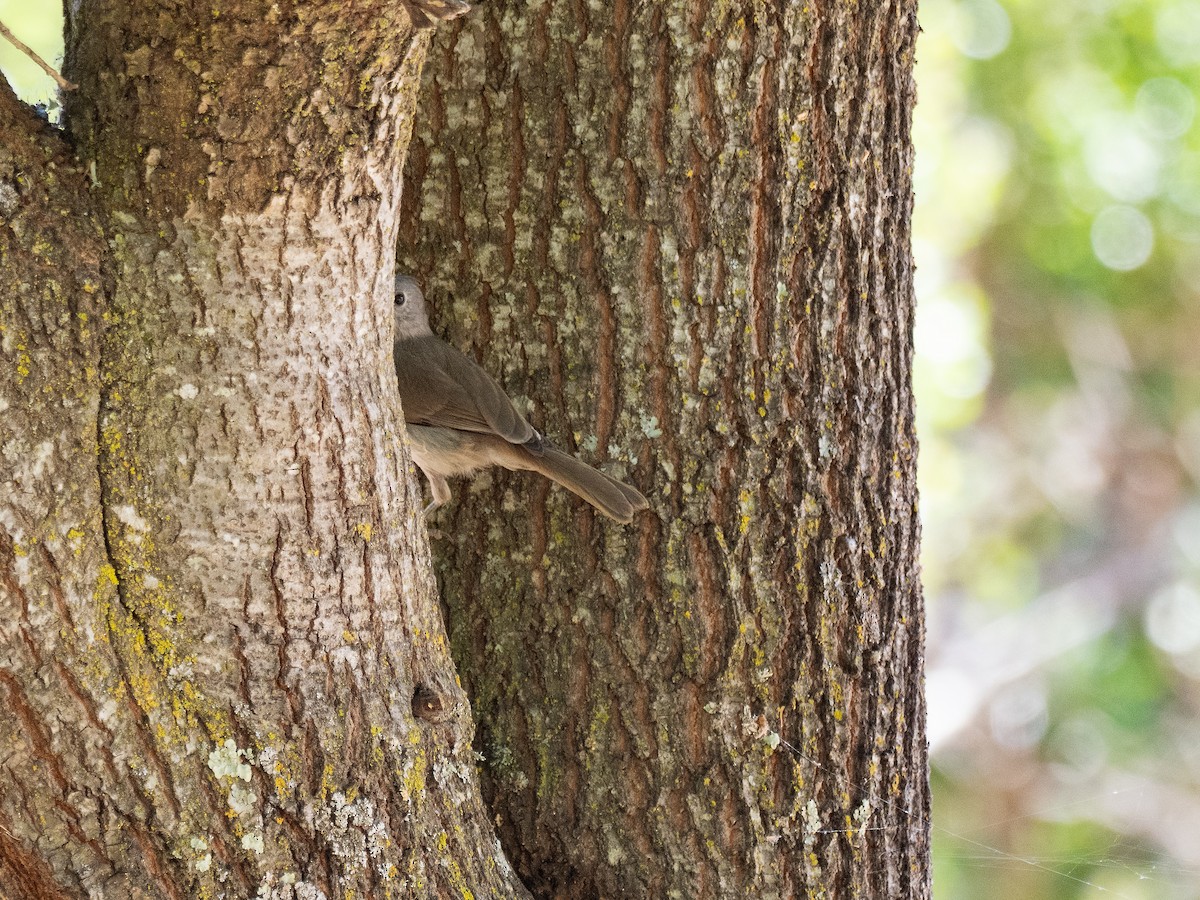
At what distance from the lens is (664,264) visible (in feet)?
8.07

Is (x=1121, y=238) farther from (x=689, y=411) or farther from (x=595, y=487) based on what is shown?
(x=595, y=487)

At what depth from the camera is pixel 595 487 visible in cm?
242

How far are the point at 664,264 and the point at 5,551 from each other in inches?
50.6

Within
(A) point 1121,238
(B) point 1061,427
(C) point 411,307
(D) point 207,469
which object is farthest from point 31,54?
(B) point 1061,427

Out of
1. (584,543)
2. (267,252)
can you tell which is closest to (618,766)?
(584,543)

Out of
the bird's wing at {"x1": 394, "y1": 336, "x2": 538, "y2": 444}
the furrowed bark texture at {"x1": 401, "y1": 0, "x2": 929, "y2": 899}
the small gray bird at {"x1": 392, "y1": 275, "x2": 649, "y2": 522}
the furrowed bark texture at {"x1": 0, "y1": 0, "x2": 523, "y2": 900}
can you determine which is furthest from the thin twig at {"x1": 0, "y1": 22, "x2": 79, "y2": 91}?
the bird's wing at {"x1": 394, "y1": 336, "x2": 538, "y2": 444}

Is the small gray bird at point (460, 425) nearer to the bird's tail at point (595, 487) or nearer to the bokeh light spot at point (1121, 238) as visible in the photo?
the bird's tail at point (595, 487)

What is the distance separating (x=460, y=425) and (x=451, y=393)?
A: 87 mm

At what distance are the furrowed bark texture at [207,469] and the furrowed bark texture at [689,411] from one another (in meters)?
0.49

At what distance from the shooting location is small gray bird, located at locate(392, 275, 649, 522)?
2.44 m

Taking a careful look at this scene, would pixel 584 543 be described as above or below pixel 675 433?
below

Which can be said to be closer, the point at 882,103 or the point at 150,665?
the point at 150,665

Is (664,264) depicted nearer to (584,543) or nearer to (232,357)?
(584,543)

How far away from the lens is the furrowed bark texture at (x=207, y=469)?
1.77 metres
